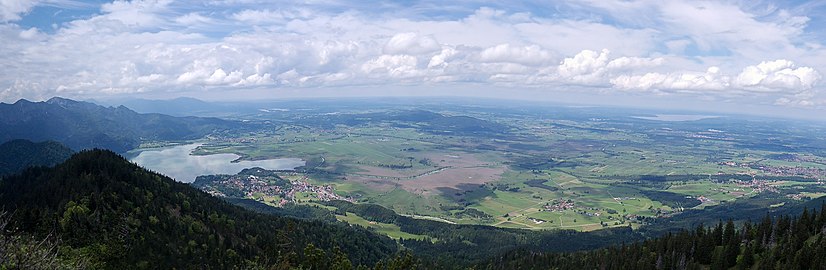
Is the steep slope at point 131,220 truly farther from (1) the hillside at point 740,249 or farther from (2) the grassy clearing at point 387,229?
(2) the grassy clearing at point 387,229

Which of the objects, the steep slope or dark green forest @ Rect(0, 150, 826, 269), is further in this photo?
the steep slope

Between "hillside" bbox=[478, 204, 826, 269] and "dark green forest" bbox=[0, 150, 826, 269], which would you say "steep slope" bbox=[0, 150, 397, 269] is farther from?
"hillside" bbox=[478, 204, 826, 269]

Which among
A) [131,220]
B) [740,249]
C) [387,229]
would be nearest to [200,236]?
[131,220]

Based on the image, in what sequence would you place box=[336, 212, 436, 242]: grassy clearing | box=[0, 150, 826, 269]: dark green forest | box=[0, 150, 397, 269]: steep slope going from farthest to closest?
box=[336, 212, 436, 242]: grassy clearing, box=[0, 150, 397, 269]: steep slope, box=[0, 150, 826, 269]: dark green forest

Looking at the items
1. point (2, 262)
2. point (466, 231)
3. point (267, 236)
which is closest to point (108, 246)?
point (267, 236)

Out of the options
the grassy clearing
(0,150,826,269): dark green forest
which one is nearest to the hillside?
(0,150,826,269): dark green forest

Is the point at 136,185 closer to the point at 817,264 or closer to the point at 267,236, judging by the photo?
the point at 267,236

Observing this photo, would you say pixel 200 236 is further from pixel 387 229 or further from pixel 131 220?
pixel 387 229

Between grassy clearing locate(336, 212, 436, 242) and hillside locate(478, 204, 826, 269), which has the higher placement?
hillside locate(478, 204, 826, 269)

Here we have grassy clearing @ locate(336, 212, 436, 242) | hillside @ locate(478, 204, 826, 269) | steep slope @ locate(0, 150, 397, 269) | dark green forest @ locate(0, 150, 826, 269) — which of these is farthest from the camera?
grassy clearing @ locate(336, 212, 436, 242)
